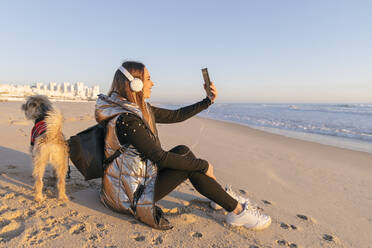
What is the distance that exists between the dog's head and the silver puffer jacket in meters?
1.16

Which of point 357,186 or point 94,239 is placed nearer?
point 94,239

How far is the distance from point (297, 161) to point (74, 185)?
15.5 ft

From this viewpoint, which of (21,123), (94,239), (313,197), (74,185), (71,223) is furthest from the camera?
(21,123)

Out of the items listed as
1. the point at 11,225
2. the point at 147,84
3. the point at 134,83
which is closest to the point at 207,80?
the point at 147,84

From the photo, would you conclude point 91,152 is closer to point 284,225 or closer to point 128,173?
point 128,173

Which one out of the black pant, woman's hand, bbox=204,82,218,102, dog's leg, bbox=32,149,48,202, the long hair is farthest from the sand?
woman's hand, bbox=204,82,218,102

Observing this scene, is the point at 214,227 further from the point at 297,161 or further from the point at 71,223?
the point at 297,161

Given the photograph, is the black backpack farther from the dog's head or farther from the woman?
the dog's head

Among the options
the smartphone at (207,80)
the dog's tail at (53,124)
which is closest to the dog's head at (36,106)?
the dog's tail at (53,124)

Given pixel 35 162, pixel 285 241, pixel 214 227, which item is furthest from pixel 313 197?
pixel 35 162

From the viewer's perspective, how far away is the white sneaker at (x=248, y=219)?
2.17m

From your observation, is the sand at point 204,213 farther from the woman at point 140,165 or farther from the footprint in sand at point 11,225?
the woman at point 140,165

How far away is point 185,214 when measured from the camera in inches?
95.0

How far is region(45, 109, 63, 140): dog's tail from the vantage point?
2.44 meters
